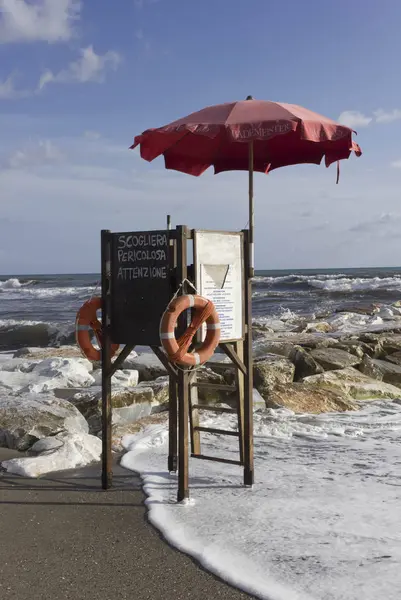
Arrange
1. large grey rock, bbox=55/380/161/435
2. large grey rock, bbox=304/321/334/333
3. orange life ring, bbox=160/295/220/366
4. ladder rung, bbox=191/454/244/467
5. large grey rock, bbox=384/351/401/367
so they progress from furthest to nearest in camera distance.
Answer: large grey rock, bbox=304/321/334/333
large grey rock, bbox=384/351/401/367
large grey rock, bbox=55/380/161/435
ladder rung, bbox=191/454/244/467
orange life ring, bbox=160/295/220/366

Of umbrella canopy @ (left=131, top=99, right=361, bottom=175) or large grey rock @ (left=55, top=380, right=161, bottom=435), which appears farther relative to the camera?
large grey rock @ (left=55, top=380, right=161, bottom=435)

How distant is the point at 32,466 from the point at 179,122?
123 inches

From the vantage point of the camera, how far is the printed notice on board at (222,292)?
205 inches

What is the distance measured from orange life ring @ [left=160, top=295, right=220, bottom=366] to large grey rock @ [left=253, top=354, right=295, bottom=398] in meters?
4.07

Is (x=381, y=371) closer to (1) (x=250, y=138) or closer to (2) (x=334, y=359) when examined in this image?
(2) (x=334, y=359)

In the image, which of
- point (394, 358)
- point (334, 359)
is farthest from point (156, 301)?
point (394, 358)

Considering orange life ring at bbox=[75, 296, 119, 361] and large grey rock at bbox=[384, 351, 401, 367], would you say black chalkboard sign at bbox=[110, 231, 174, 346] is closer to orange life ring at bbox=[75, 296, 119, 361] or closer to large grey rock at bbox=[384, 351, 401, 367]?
orange life ring at bbox=[75, 296, 119, 361]

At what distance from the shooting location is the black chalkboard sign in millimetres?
5125

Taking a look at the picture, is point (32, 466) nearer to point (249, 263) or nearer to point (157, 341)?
point (157, 341)

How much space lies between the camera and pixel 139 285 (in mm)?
5250

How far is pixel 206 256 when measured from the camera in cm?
520

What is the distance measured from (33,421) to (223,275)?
2.71 meters

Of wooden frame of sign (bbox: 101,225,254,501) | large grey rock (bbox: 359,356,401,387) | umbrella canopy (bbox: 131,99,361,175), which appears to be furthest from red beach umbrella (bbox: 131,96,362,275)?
large grey rock (bbox: 359,356,401,387)

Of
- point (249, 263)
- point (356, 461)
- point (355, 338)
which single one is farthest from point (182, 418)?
point (355, 338)
